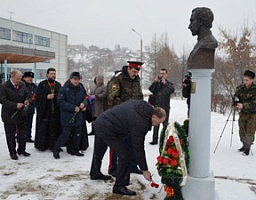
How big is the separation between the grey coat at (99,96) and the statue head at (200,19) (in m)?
4.59

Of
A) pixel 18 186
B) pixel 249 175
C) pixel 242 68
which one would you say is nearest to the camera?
pixel 18 186

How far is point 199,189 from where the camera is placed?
3.71m

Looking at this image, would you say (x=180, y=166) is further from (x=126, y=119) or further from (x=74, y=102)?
(x=74, y=102)

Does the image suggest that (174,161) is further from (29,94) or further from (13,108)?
(29,94)

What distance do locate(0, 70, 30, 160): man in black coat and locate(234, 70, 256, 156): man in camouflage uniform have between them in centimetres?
445

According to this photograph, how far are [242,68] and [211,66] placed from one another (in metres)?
13.2

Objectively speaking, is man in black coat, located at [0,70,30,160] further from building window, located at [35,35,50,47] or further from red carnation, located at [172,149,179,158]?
building window, located at [35,35,50,47]

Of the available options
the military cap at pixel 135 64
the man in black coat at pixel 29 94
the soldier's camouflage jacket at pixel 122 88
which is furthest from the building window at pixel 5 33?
the military cap at pixel 135 64

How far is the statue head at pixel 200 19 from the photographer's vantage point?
12.3 feet

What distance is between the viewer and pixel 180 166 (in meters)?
3.60

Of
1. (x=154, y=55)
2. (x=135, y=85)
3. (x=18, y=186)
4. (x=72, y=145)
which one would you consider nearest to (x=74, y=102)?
(x=72, y=145)

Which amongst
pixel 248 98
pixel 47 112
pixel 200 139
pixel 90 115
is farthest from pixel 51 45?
pixel 200 139

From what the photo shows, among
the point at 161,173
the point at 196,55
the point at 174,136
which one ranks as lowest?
the point at 161,173

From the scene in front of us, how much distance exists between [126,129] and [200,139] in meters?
0.99
